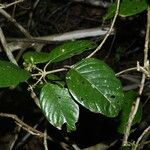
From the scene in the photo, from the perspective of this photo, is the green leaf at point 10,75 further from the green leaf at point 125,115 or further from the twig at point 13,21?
the twig at point 13,21

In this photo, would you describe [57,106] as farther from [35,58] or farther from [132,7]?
[132,7]

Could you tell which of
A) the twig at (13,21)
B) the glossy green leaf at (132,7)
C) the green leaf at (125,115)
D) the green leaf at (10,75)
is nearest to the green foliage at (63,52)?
the green leaf at (10,75)

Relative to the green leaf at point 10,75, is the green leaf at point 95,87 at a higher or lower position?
lower

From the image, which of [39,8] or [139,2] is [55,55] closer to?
[139,2]

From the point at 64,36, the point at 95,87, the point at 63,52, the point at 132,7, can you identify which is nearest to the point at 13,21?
the point at 64,36

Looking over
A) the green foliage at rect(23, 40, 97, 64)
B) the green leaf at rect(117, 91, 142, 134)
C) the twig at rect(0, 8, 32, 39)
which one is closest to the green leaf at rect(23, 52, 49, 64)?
the green foliage at rect(23, 40, 97, 64)

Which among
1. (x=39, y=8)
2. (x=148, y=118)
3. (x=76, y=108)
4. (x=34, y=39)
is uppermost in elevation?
(x=76, y=108)

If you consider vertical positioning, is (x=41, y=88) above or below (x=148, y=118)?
above

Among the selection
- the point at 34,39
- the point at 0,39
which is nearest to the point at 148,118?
the point at 34,39
